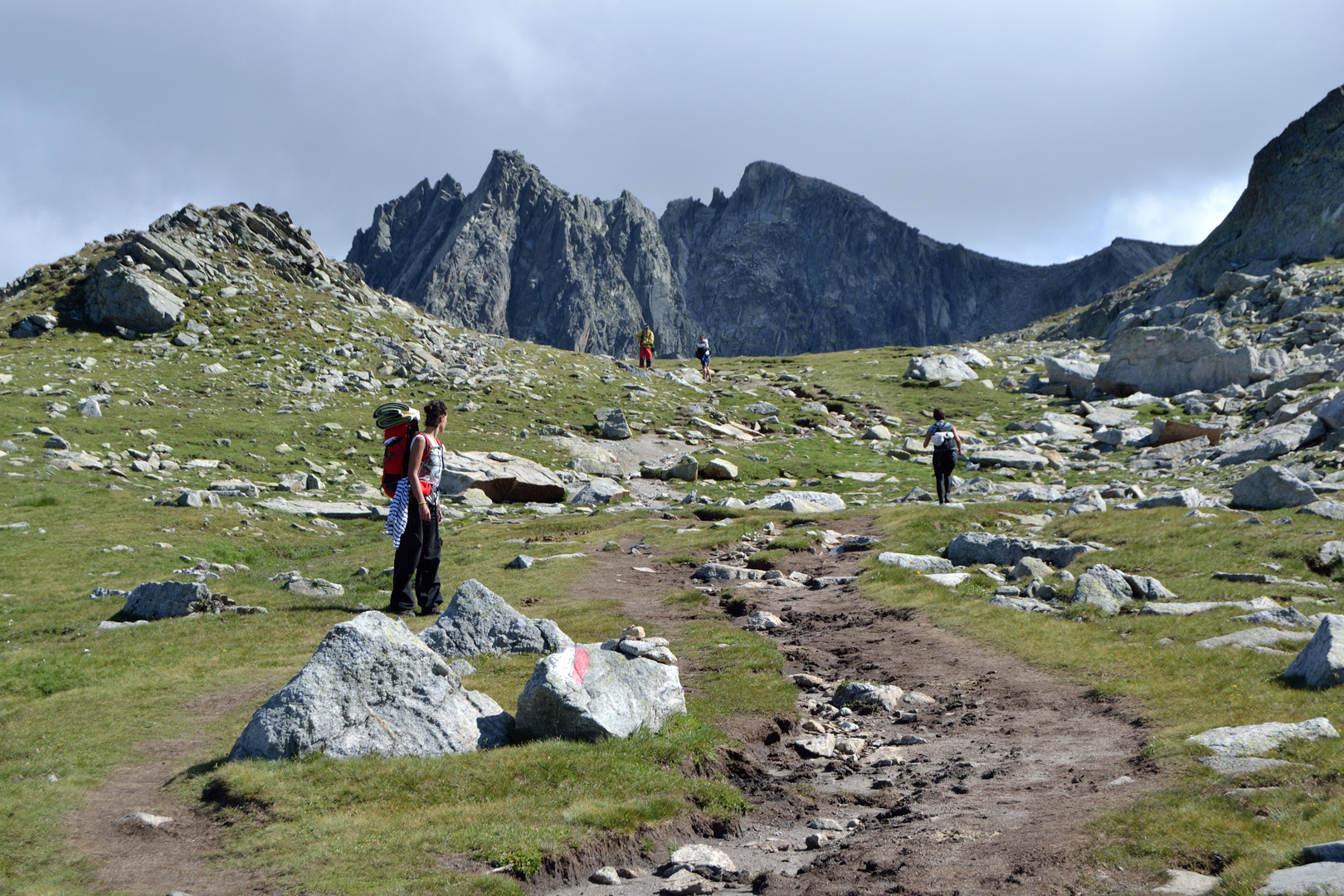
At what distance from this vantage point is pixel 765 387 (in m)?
70.6

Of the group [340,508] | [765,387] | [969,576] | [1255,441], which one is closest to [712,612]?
[969,576]

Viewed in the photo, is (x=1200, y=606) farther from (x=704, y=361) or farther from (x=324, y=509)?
(x=704, y=361)

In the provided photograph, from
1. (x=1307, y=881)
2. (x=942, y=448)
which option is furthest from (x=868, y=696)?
(x=942, y=448)

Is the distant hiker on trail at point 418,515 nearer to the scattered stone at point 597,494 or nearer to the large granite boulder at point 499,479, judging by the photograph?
the large granite boulder at point 499,479

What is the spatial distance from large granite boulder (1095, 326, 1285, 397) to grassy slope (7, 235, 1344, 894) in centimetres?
3419

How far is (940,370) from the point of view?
74625 millimetres

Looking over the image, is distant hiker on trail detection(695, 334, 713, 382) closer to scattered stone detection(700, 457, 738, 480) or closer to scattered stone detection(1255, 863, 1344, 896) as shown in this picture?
scattered stone detection(700, 457, 738, 480)

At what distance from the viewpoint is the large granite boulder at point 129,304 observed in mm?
50281

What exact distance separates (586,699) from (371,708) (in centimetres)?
266

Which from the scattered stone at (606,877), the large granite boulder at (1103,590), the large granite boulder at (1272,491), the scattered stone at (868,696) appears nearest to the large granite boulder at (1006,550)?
the large granite boulder at (1103,590)

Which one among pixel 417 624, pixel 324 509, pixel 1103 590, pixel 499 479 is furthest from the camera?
pixel 499 479

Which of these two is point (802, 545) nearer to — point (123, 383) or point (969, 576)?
point (969, 576)

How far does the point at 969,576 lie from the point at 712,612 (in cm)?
661

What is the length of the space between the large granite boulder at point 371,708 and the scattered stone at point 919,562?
47.0 ft
